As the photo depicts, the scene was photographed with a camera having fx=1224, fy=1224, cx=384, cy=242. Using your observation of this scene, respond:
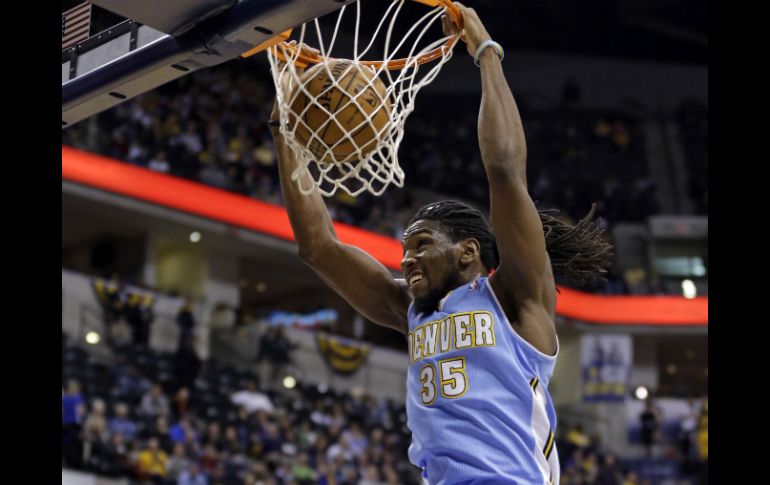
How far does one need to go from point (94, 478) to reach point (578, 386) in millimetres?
11451

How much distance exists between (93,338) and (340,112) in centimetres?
1093

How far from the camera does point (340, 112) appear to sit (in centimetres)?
388

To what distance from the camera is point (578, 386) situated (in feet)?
69.1

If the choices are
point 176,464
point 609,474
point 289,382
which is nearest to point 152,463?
point 176,464

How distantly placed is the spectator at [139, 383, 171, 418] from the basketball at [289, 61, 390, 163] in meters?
9.31

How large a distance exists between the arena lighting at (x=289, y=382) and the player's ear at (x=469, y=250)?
489 inches

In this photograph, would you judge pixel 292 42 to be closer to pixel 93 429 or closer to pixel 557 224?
pixel 557 224

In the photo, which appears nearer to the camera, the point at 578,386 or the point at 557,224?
the point at 557,224

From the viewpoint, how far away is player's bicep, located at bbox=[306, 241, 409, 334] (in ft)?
13.2

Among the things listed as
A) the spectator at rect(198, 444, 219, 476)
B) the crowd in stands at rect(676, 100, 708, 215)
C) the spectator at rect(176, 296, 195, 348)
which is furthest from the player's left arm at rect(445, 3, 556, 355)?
the crowd in stands at rect(676, 100, 708, 215)

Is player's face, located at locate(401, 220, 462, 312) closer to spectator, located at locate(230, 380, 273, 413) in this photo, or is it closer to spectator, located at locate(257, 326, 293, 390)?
spectator, located at locate(230, 380, 273, 413)
